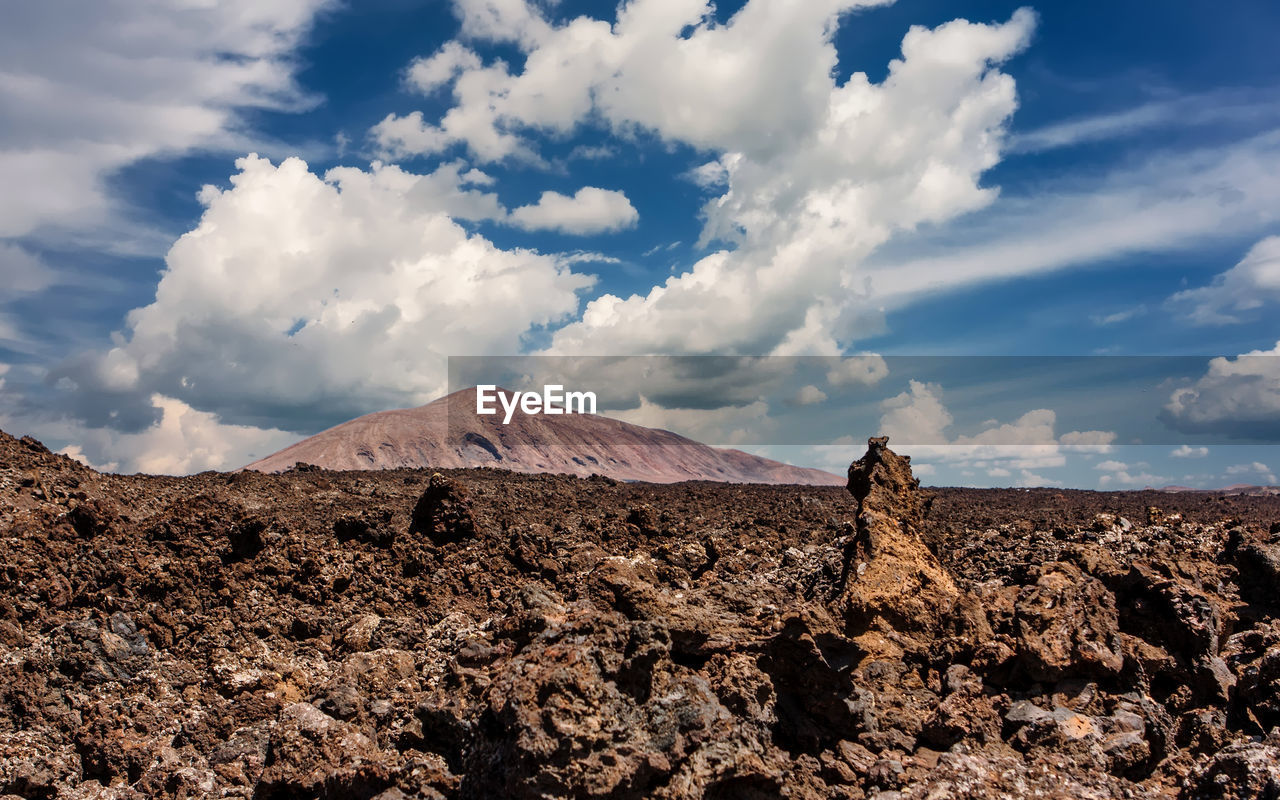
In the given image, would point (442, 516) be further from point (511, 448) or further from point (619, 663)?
point (511, 448)

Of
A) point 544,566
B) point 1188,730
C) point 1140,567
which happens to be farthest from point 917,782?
point 544,566

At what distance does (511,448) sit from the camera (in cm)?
9206

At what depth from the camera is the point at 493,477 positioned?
30594 mm

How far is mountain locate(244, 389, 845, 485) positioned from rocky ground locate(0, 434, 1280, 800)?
46.8 metres

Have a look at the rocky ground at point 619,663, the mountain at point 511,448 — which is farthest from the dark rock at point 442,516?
the mountain at point 511,448

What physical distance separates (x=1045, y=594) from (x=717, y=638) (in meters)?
4.03

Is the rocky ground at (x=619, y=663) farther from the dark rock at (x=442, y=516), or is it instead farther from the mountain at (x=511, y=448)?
the mountain at (x=511, y=448)

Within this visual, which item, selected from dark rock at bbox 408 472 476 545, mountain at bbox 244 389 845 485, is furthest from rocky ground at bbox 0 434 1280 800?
mountain at bbox 244 389 845 485

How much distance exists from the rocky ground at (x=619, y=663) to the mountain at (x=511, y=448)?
46.8m

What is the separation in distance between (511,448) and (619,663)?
87142 mm

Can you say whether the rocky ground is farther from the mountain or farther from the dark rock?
the mountain

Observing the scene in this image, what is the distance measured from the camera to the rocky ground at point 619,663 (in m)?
6.32

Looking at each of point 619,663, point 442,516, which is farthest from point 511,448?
point 619,663

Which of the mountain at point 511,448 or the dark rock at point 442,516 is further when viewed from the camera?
the mountain at point 511,448
